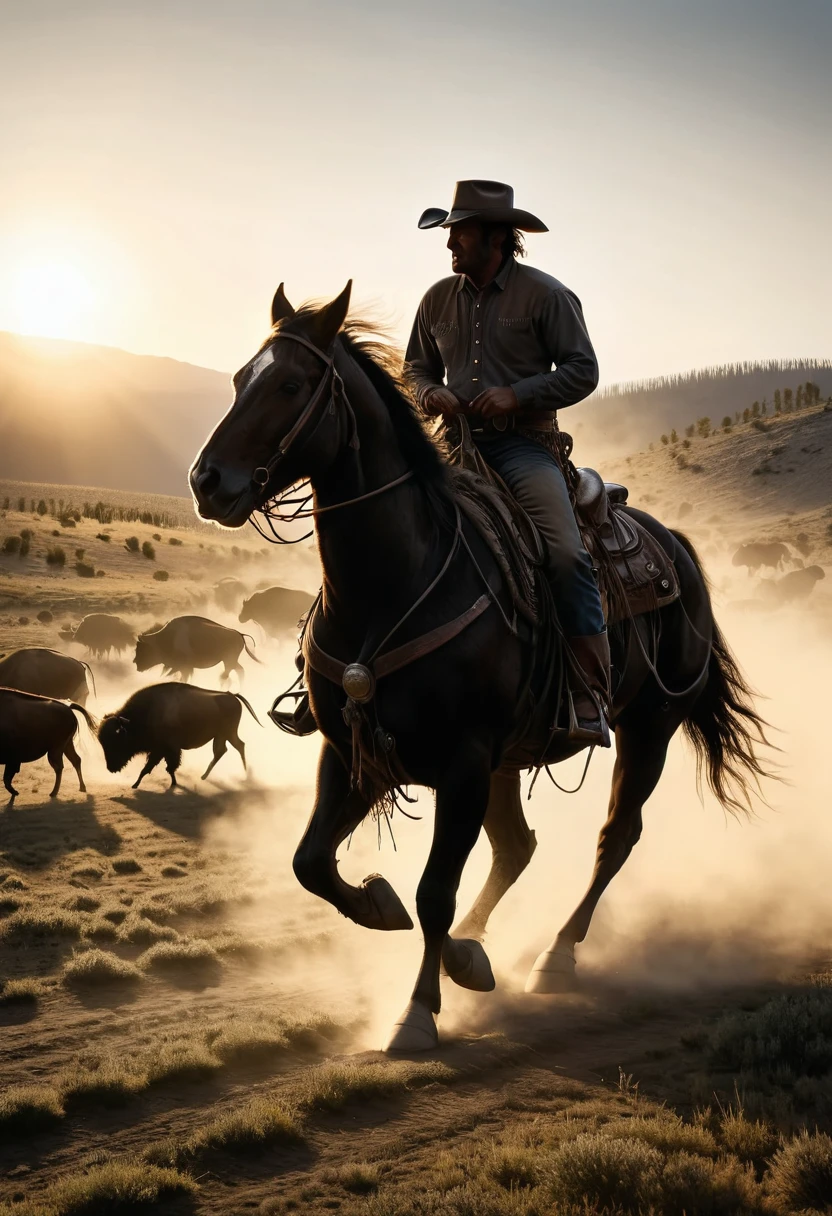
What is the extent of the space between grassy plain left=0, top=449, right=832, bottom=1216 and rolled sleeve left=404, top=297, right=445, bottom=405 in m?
3.80

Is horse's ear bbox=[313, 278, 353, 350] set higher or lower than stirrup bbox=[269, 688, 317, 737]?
higher

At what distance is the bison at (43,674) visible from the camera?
62.1ft

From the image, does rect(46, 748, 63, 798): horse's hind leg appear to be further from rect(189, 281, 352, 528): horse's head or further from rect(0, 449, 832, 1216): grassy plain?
rect(189, 281, 352, 528): horse's head

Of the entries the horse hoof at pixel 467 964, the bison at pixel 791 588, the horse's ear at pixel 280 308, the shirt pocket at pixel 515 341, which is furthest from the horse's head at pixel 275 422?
the bison at pixel 791 588

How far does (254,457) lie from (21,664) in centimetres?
1547

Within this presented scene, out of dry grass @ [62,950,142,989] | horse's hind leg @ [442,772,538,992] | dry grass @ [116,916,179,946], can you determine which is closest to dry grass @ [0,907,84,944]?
dry grass @ [116,916,179,946]

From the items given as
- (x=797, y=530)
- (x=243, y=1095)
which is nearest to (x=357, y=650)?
(x=243, y=1095)

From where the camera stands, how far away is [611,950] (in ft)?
27.2

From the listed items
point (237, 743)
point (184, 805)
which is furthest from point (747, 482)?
point (184, 805)

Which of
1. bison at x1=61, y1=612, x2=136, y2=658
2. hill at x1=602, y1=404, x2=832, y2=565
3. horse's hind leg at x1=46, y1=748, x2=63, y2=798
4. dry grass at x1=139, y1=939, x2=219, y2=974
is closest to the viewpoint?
dry grass at x1=139, y1=939, x2=219, y2=974

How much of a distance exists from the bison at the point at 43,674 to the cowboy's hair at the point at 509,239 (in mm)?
14068

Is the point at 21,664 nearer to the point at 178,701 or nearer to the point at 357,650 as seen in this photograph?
the point at 178,701

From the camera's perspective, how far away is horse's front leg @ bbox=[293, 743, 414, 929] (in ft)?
18.9

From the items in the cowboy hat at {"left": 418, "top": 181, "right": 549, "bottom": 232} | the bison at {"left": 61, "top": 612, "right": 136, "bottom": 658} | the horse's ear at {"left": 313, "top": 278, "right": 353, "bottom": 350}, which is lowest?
the horse's ear at {"left": 313, "top": 278, "right": 353, "bottom": 350}
